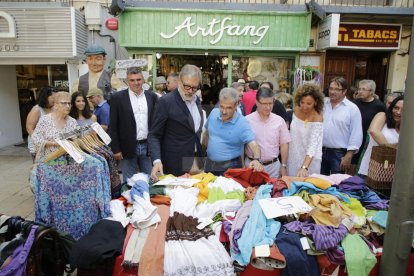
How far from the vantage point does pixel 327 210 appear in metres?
2.05

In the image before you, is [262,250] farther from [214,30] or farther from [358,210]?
[214,30]

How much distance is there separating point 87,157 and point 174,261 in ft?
3.82

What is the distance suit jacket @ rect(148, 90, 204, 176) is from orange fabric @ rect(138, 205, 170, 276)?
1.19 meters

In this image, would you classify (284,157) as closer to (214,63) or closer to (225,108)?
(225,108)

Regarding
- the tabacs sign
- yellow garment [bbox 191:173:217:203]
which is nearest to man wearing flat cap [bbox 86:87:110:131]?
yellow garment [bbox 191:173:217:203]

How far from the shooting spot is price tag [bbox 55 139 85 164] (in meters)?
2.32

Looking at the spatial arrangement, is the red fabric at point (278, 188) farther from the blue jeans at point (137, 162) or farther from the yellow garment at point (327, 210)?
the blue jeans at point (137, 162)

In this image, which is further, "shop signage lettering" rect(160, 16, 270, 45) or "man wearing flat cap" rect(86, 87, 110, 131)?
"shop signage lettering" rect(160, 16, 270, 45)

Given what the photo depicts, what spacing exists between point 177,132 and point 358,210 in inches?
71.7

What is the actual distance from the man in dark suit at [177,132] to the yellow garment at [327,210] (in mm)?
1449

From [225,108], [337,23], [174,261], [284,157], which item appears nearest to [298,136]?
[284,157]

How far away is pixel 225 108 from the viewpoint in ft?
9.84

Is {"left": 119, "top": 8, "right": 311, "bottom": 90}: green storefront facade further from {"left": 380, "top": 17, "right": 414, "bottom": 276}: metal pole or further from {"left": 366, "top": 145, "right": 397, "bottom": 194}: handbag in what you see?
{"left": 380, "top": 17, "right": 414, "bottom": 276}: metal pole

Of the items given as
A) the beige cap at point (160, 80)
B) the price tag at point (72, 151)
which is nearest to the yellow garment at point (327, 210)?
the price tag at point (72, 151)
